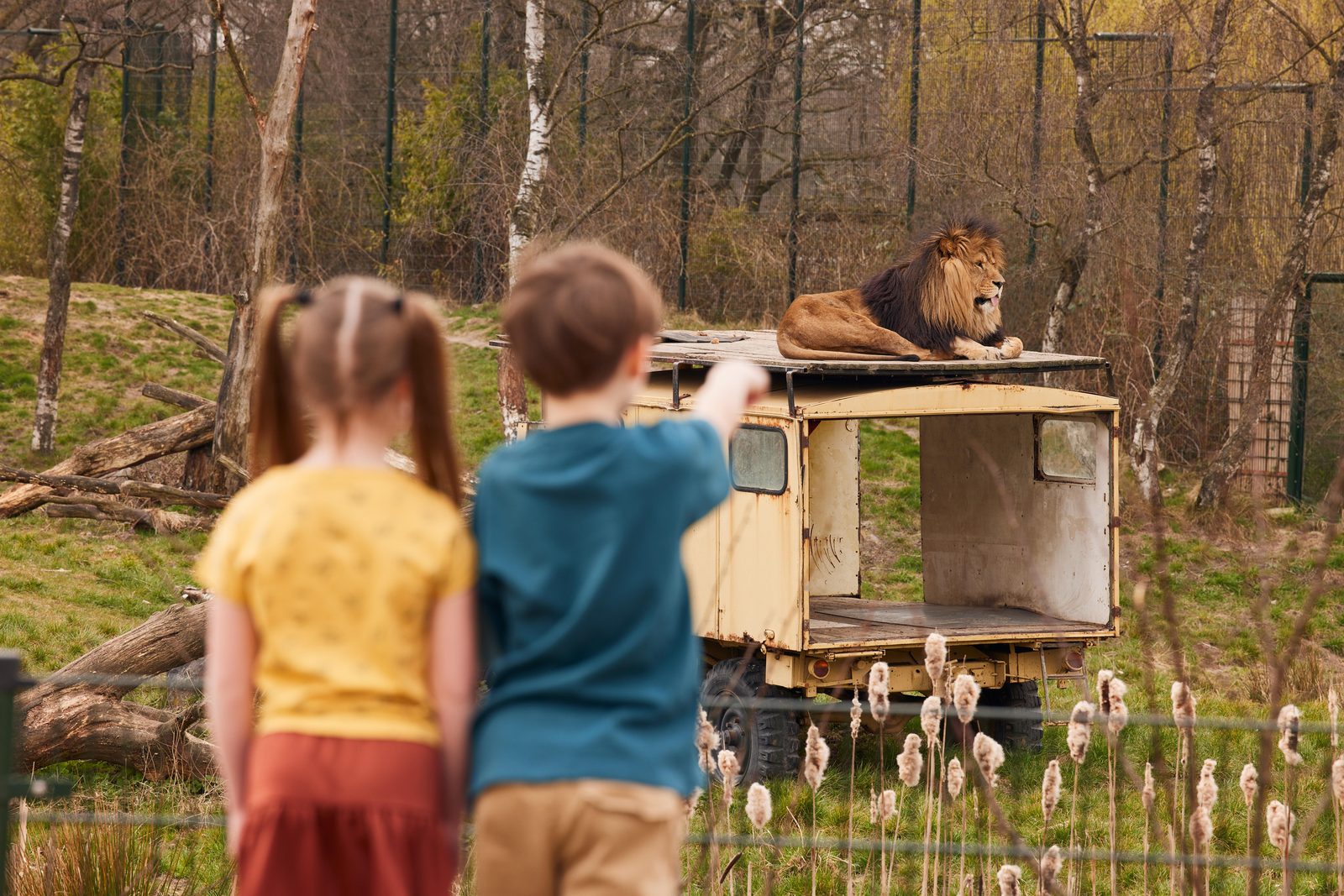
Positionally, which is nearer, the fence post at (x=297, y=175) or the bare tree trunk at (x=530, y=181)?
the bare tree trunk at (x=530, y=181)

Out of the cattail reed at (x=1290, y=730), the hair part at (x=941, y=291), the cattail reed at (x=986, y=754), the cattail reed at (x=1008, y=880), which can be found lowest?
the cattail reed at (x=1008, y=880)

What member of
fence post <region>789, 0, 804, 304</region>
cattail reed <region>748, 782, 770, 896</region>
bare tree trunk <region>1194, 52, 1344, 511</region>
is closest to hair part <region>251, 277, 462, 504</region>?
cattail reed <region>748, 782, 770, 896</region>

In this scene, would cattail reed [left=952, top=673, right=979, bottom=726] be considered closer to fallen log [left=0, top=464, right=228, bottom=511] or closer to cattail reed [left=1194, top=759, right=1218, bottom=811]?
cattail reed [left=1194, top=759, right=1218, bottom=811]

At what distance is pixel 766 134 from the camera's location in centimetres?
2600

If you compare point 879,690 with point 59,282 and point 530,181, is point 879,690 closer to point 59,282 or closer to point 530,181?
point 530,181

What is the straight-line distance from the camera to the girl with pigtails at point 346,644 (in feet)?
7.73

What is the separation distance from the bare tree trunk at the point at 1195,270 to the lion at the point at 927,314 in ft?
21.4

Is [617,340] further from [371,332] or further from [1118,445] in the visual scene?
[1118,445]

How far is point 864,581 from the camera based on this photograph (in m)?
14.8

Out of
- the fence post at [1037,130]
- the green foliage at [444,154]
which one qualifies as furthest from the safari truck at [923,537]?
the green foliage at [444,154]

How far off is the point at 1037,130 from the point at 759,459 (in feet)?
38.8

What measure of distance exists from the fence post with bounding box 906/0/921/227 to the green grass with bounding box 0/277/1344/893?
3009mm

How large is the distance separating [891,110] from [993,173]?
219 cm

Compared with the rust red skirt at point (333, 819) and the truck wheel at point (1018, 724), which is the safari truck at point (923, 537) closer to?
the truck wheel at point (1018, 724)
